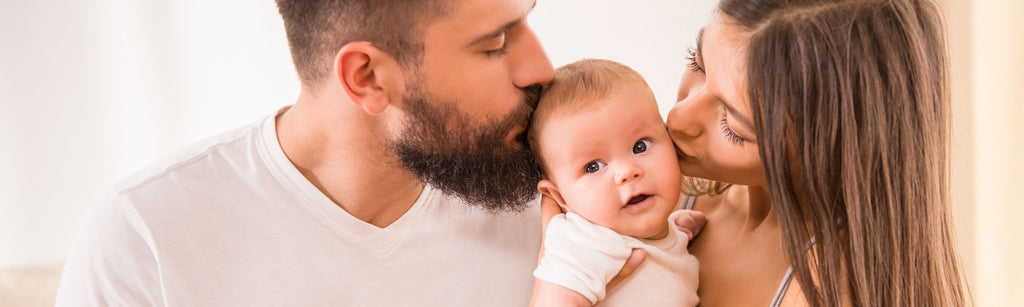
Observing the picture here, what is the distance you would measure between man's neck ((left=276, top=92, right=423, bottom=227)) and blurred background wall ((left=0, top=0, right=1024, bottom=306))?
1188 millimetres

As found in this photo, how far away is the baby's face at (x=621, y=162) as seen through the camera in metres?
1.27

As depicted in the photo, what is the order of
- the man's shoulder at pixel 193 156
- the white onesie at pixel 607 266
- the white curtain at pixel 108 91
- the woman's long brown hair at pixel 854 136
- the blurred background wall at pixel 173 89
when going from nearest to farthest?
the woman's long brown hair at pixel 854 136, the white onesie at pixel 607 266, the man's shoulder at pixel 193 156, the blurred background wall at pixel 173 89, the white curtain at pixel 108 91

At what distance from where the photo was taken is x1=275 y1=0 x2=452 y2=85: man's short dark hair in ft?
4.50

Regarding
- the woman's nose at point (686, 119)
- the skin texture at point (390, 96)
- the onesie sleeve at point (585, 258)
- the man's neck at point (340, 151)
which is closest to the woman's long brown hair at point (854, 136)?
the woman's nose at point (686, 119)

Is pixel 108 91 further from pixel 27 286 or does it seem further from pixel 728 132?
pixel 728 132

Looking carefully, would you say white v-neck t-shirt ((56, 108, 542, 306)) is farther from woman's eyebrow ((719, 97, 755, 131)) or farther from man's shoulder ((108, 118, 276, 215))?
woman's eyebrow ((719, 97, 755, 131))

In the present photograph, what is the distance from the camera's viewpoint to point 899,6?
1160mm

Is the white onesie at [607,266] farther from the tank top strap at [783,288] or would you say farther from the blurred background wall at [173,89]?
the blurred background wall at [173,89]

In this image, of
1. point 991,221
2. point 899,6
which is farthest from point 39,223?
point 991,221

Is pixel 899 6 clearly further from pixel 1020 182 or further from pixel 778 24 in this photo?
pixel 1020 182

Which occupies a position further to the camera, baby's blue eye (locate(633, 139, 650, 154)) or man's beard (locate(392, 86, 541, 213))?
man's beard (locate(392, 86, 541, 213))

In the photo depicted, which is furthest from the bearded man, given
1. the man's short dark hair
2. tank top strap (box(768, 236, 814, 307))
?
tank top strap (box(768, 236, 814, 307))

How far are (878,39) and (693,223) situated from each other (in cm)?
52

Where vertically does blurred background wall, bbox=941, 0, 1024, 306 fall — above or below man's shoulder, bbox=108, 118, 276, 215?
below
